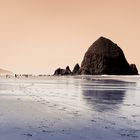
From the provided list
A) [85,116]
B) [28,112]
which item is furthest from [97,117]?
[28,112]

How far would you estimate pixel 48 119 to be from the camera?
1738cm

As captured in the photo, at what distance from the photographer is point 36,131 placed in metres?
14.1

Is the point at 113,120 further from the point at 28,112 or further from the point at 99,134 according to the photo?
the point at 28,112

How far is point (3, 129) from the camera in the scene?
14.5 meters

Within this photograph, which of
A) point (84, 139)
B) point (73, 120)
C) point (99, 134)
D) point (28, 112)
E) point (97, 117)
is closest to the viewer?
point (84, 139)

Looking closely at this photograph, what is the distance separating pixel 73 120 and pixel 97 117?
1729 millimetres

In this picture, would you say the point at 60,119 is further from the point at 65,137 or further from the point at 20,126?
the point at 65,137

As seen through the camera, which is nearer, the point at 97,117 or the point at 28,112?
the point at 97,117

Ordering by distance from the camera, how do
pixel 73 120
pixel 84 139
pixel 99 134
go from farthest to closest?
pixel 73 120 → pixel 99 134 → pixel 84 139

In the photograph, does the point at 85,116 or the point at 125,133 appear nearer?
the point at 125,133

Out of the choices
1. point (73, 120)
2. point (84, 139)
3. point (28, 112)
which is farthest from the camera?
point (28, 112)

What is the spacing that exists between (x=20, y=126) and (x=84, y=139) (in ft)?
11.9

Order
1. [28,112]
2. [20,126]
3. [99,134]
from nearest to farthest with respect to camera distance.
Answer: [99,134], [20,126], [28,112]

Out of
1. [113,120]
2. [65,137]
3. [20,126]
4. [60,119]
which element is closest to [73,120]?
[60,119]
